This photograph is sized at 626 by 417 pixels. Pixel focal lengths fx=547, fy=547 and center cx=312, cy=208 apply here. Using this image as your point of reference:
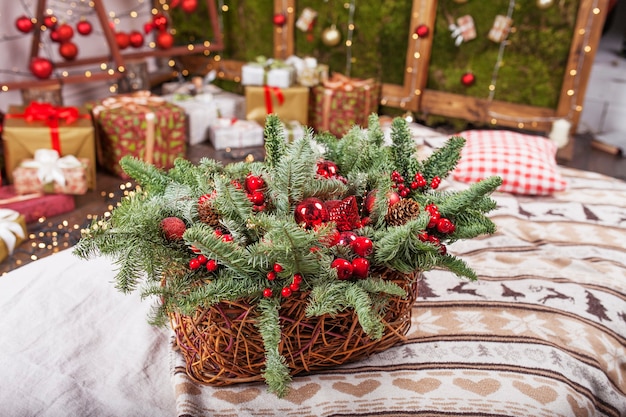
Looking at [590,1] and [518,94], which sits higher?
[590,1]

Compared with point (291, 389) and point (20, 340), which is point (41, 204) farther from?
point (291, 389)

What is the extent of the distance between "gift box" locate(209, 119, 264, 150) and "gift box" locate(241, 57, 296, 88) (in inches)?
10.9

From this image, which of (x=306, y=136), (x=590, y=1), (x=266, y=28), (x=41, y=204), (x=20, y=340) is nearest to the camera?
(x=306, y=136)

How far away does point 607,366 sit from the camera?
116cm

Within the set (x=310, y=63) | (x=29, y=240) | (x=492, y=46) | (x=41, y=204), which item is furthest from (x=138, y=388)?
(x=492, y=46)

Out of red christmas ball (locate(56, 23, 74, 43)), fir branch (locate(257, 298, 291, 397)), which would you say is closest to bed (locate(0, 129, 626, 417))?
fir branch (locate(257, 298, 291, 397))

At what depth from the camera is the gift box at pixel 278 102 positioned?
3.12 m

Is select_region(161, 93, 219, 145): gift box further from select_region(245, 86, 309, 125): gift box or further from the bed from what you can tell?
the bed

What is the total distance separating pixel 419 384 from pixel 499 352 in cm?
20

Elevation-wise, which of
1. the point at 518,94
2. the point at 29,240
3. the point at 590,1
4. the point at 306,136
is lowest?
the point at 29,240

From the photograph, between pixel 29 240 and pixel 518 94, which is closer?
pixel 29 240

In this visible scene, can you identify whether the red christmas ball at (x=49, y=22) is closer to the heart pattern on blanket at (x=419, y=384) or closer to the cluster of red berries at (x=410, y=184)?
the cluster of red berries at (x=410, y=184)

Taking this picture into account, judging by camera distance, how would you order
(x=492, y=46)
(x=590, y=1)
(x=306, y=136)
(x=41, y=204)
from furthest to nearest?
(x=492, y=46)
(x=590, y=1)
(x=41, y=204)
(x=306, y=136)

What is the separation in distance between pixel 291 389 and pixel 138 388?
0.30 meters
